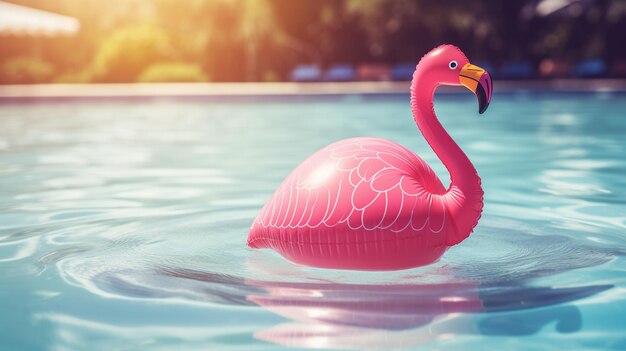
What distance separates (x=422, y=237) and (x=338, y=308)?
0.60 meters

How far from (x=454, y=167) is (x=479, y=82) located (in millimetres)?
452

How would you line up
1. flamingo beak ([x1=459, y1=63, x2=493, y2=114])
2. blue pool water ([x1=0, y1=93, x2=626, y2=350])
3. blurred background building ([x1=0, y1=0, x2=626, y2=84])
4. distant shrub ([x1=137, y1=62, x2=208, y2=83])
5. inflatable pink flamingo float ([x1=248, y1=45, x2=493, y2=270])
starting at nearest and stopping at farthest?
blue pool water ([x1=0, y1=93, x2=626, y2=350])
flamingo beak ([x1=459, y1=63, x2=493, y2=114])
inflatable pink flamingo float ([x1=248, y1=45, x2=493, y2=270])
blurred background building ([x1=0, y1=0, x2=626, y2=84])
distant shrub ([x1=137, y1=62, x2=208, y2=83])

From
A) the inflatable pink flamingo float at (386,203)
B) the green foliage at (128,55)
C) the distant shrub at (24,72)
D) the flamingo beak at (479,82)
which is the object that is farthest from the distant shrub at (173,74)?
the flamingo beak at (479,82)

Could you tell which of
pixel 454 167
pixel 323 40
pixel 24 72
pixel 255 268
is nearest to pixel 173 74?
pixel 24 72

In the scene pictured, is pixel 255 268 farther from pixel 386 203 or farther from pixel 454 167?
pixel 454 167

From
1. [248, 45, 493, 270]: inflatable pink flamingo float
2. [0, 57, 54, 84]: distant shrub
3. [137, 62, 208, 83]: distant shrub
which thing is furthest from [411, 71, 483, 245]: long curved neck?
[0, 57, 54, 84]: distant shrub

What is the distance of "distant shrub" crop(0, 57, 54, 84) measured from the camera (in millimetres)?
24141

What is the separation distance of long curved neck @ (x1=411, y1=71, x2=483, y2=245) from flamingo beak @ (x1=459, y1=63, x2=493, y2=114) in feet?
0.66

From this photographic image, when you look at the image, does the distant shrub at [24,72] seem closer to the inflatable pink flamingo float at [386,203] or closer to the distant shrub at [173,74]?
the distant shrub at [173,74]

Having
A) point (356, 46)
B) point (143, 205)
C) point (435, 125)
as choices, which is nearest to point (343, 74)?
point (356, 46)

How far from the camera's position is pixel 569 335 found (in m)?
3.30

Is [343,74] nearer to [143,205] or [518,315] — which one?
[143,205]

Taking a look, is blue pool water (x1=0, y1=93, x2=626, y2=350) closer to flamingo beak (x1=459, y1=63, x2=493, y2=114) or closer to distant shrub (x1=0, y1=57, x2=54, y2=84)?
flamingo beak (x1=459, y1=63, x2=493, y2=114)

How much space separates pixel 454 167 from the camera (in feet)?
13.3
